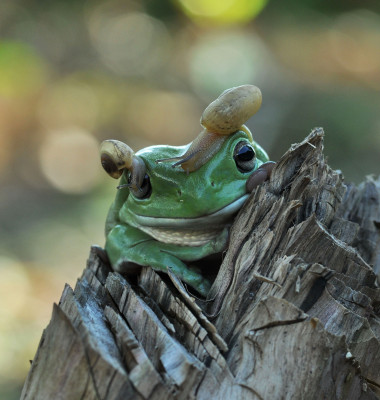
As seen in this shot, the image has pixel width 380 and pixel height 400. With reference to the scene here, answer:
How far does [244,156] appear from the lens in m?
1.19

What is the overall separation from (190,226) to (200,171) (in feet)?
0.39

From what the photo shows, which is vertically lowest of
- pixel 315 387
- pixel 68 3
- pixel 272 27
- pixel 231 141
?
pixel 315 387

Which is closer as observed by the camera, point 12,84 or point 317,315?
point 317,315

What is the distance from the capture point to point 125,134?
4.08 metres

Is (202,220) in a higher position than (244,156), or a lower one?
lower

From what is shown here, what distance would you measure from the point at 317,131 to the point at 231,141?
177mm

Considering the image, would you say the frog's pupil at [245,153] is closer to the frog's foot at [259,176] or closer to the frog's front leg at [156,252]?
the frog's foot at [259,176]

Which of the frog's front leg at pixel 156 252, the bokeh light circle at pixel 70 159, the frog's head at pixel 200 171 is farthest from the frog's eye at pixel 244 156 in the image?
the bokeh light circle at pixel 70 159

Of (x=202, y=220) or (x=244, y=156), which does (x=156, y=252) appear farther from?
(x=244, y=156)

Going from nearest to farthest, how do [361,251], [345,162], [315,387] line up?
[315,387], [361,251], [345,162]

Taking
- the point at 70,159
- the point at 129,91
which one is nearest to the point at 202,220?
the point at 129,91

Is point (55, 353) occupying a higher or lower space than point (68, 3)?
lower

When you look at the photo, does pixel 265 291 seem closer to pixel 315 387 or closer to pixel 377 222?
pixel 315 387

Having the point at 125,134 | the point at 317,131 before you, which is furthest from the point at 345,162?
the point at 317,131
